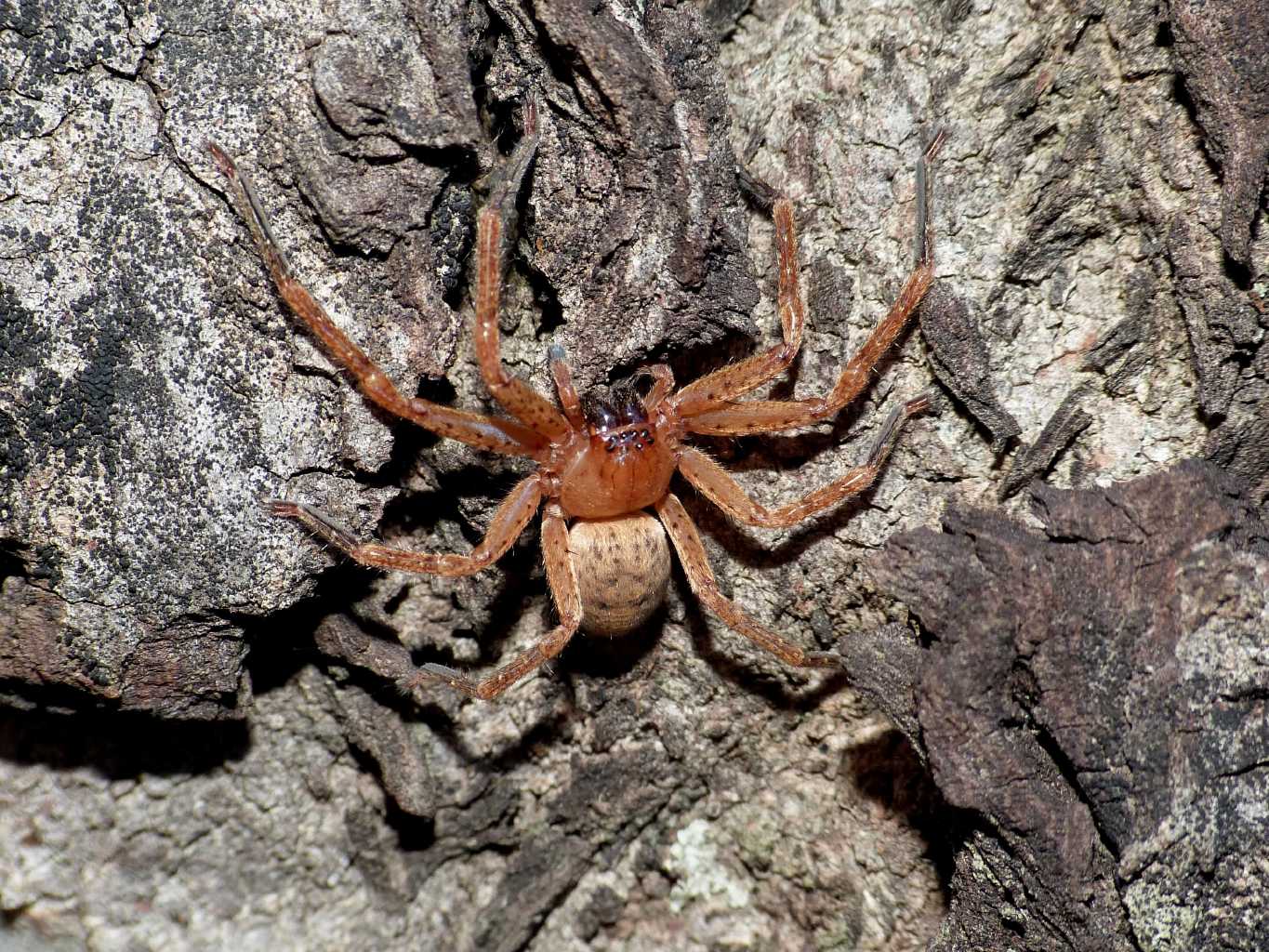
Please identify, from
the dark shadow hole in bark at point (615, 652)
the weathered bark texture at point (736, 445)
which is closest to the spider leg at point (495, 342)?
the weathered bark texture at point (736, 445)

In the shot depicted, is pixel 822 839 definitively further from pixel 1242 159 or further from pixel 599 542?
pixel 1242 159

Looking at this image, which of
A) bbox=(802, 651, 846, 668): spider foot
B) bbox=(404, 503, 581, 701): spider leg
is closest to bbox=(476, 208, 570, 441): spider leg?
bbox=(404, 503, 581, 701): spider leg

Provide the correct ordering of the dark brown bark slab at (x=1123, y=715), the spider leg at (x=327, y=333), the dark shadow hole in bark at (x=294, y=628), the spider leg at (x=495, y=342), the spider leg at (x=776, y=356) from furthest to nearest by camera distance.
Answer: the dark shadow hole in bark at (x=294, y=628)
the spider leg at (x=776, y=356)
the spider leg at (x=495, y=342)
the spider leg at (x=327, y=333)
the dark brown bark slab at (x=1123, y=715)

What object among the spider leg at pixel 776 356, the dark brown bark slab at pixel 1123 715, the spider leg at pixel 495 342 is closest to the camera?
the dark brown bark slab at pixel 1123 715

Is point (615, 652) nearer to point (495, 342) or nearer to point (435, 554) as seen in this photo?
point (435, 554)

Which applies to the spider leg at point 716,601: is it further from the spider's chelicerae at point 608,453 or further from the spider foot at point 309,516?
the spider foot at point 309,516

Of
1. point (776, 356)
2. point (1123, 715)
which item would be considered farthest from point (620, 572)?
point (1123, 715)
